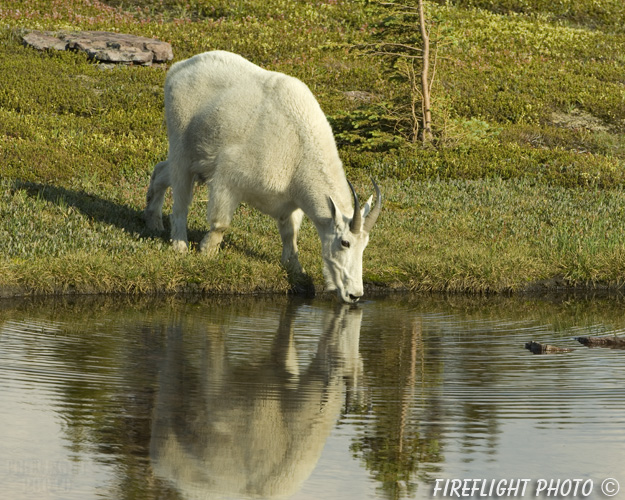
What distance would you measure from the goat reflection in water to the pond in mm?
17

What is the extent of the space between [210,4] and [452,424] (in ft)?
117

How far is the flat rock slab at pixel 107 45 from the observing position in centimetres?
2956

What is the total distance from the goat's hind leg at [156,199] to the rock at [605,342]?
7.02m

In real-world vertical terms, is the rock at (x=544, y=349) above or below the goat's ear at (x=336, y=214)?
below

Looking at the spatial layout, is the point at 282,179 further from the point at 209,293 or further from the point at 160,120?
the point at 160,120

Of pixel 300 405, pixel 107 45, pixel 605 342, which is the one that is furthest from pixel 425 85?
pixel 300 405

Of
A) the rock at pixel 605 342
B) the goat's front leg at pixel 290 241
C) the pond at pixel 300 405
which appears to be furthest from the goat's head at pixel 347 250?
the rock at pixel 605 342

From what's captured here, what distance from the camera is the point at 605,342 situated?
9984 millimetres

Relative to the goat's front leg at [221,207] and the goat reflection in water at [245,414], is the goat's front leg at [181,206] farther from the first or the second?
the goat reflection in water at [245,414]

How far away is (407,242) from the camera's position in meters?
14.9

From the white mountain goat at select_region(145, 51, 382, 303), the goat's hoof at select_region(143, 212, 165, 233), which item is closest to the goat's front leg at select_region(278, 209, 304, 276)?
the white mountain goat at select_region(145, 51, 382, 303)

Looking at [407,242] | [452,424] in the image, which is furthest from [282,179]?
[452,424]

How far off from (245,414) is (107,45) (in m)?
24.7

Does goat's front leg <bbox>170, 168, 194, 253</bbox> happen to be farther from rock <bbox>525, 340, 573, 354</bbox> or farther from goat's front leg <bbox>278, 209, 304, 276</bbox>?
rock <bbox>525, 340, 573, 354</bbox>
